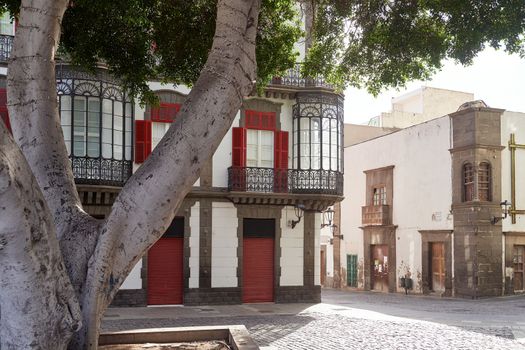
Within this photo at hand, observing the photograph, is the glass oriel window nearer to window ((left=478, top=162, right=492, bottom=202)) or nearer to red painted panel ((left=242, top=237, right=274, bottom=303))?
red painted panel ((left=242, top=237, right=274, bottom=303))

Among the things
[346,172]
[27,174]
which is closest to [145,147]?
[27,174]

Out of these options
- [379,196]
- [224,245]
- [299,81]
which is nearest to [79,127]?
[224,245]

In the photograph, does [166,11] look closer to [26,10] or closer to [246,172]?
[26,10]

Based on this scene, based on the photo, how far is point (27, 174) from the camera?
14.0 ft

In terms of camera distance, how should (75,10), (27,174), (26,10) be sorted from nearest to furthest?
(27,174), (26,10), (75,10)

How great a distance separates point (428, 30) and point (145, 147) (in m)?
11.8

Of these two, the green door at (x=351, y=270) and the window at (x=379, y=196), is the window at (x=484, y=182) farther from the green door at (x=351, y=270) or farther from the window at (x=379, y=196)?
the green door at (x=351, y=270)

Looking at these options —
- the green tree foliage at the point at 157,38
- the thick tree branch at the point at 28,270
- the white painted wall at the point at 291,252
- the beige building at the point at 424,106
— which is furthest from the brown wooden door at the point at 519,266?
the thick tree branch at the point at 28,270

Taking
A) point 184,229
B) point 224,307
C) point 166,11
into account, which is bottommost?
point 224,307

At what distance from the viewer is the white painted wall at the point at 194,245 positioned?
20.6 meters

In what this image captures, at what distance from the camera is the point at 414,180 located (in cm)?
3039

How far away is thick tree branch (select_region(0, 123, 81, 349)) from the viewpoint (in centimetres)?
405

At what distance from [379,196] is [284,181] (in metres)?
13.2

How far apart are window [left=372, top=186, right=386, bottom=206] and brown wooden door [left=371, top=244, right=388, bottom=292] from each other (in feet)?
7.40
